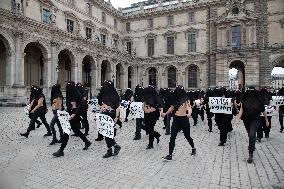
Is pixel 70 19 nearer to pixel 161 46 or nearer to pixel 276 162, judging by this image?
pixel 161 46

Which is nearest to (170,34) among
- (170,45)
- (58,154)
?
(170,45)

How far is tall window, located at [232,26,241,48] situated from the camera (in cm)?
3944

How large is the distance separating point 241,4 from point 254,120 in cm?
3683

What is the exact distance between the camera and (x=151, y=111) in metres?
8.25

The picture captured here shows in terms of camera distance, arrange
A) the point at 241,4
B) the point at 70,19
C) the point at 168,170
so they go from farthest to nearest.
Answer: the point at 241,4 → the point at 70,19 → the point at 168,170

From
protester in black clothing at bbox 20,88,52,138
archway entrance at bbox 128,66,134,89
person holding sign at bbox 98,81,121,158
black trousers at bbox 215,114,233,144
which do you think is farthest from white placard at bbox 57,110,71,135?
archway entrance at bbox 128,66,134,89

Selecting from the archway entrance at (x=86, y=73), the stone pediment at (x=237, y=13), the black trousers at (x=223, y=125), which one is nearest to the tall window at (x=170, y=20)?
the stone pediment at (x=237, y=13)

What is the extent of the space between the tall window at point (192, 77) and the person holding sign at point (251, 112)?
36.8 metres

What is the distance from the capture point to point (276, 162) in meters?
6.67

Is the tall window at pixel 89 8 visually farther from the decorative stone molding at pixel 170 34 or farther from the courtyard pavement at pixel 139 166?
the courtyard pavement at pixel 139 166

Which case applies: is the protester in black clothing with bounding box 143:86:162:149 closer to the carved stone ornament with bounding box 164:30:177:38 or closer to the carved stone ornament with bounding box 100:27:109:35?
the carved stone ornament with bounding box 100:27:109:35

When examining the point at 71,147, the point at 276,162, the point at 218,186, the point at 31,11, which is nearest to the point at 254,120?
the point at 276,162

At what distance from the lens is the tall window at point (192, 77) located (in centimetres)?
4359

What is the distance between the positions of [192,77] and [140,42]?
1108cm
